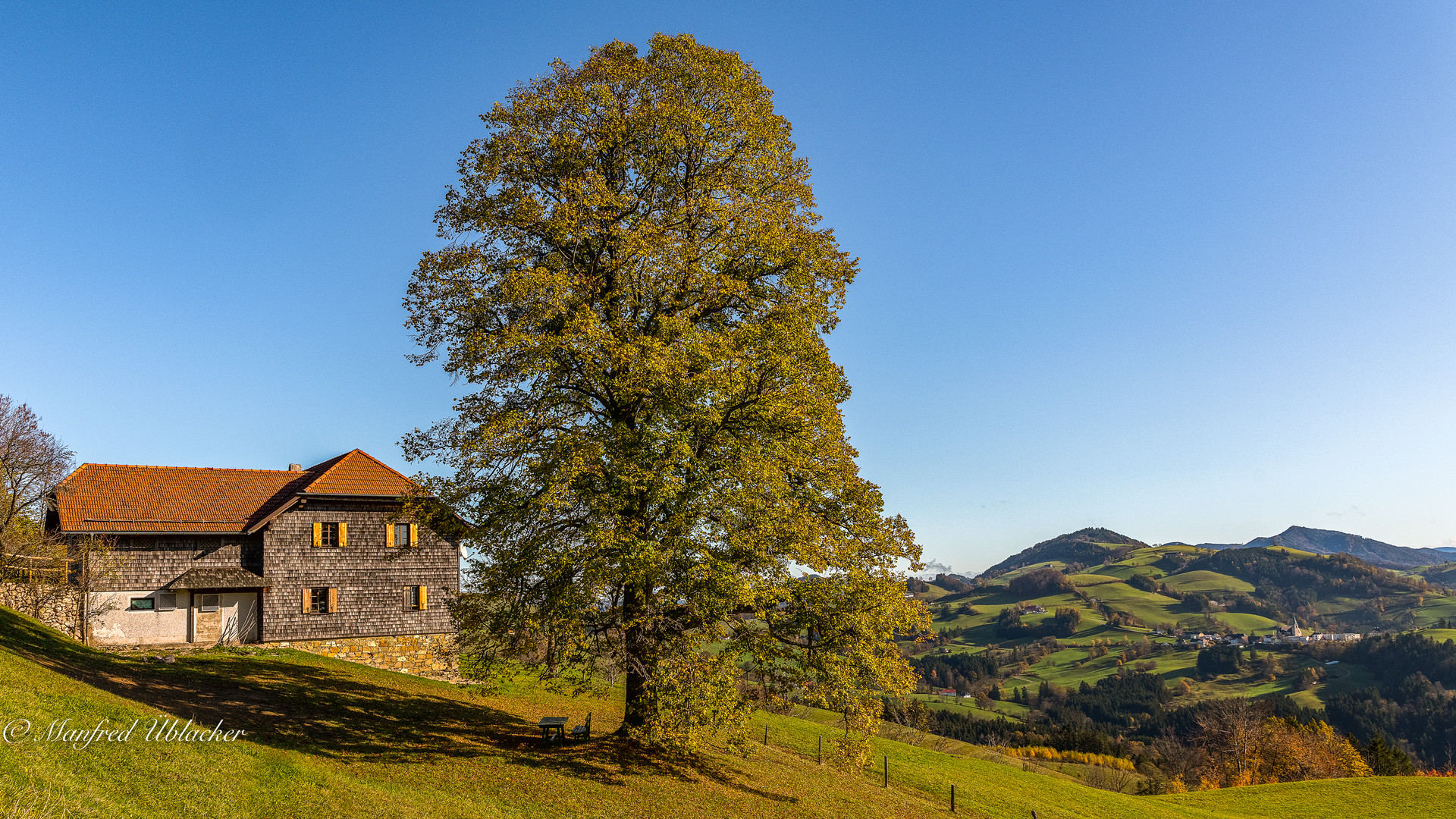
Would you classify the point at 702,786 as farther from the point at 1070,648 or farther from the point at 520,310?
the point at 1070,648

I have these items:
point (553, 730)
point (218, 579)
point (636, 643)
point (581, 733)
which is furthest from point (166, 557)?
point (636, 643)

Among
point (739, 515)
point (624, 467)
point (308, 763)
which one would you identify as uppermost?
point (624, 467)

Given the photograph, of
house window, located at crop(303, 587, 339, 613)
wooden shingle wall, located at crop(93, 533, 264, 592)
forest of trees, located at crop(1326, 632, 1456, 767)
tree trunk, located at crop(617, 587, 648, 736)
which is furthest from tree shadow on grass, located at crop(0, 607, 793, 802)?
forest of trees, located at crop(1326, 632, 1456, 767)

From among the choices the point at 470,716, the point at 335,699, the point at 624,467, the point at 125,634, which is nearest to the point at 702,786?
the point at 624,467

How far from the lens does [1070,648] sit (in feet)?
581

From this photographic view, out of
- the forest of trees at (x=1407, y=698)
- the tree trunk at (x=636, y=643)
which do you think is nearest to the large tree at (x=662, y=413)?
the tree trunk at (x=636, y=643)

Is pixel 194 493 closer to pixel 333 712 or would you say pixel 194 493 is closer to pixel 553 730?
pixel 333 712

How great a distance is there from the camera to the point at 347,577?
114 feet

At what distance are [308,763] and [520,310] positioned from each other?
414 inches

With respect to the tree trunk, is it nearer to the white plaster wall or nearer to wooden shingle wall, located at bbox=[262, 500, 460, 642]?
wooden shingle wall, located at bbox=[262, 500, 460, 642]

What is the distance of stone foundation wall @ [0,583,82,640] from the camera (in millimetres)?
31359

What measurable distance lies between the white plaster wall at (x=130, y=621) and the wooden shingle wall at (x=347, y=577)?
3634 mm

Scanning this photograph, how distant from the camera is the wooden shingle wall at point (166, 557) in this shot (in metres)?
32.3

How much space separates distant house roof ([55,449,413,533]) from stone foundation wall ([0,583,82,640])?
2.58 meters
